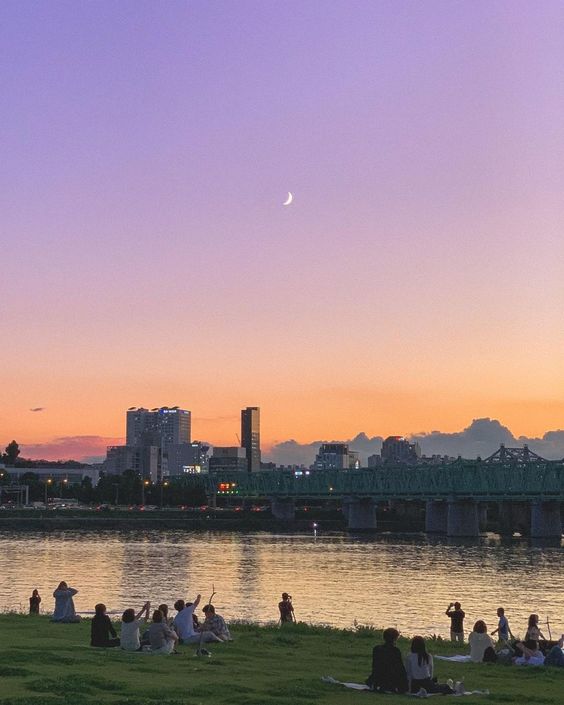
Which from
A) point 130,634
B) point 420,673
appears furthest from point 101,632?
point 420,673

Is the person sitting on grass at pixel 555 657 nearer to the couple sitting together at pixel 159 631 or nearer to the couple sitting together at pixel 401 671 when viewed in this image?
the couple sitting together at pixel 401 671

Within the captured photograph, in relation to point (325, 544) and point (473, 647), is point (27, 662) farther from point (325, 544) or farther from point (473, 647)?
point (325, 544)

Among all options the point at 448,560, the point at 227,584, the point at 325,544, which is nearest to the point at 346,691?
the point at 227,584

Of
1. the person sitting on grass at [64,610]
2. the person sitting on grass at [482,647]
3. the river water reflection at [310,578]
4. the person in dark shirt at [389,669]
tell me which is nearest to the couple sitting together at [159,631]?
the person sitting on grass at [64,610]

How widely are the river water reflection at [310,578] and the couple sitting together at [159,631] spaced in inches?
1157

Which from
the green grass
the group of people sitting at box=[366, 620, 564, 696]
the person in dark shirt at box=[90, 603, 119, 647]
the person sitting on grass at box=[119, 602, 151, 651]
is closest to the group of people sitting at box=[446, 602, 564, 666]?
the green grass

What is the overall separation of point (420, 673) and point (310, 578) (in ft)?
270

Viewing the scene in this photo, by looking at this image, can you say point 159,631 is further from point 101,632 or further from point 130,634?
point 101,632

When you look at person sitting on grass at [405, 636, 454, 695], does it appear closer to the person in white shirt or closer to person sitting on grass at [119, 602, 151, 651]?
person sitting on grass at [119, 602, 151, 651]

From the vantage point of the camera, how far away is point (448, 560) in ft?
475

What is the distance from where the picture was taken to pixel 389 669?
26266 mm

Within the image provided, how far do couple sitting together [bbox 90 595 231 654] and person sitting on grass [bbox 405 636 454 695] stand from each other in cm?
843

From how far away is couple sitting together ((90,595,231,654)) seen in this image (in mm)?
32625

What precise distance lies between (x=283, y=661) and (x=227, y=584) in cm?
6823
